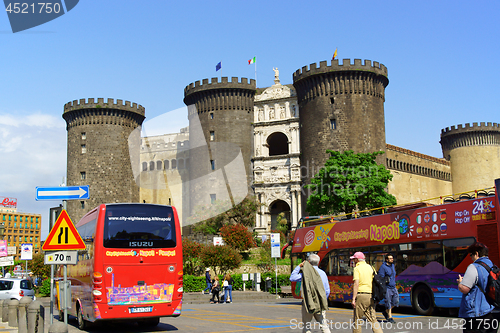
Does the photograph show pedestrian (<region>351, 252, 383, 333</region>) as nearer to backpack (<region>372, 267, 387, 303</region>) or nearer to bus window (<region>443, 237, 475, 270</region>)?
backpack (<region>372, 267, 387, 303</region>)

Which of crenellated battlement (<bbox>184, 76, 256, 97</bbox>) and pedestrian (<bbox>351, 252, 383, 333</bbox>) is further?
crenellated battlement (<bbox>184, 76, 256, 97</bbox>)

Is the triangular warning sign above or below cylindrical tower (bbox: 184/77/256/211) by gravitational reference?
below

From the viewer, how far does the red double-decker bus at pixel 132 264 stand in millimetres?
12125

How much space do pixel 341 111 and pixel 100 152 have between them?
26.3 meters

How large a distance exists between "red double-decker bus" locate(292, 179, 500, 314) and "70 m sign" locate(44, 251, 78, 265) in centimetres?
997

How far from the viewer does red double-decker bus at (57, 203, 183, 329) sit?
12.1 meters

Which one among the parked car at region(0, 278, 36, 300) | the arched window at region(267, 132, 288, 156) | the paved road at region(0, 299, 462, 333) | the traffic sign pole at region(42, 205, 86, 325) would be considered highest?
the arched window at region(267, 132, 288, 156)

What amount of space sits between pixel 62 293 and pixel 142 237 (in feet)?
6.90

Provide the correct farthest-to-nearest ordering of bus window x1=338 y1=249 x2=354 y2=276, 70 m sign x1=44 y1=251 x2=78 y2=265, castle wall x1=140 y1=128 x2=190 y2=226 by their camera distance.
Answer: castle wall x1=140 y1=128 x2=190 y2=226
bus window x1=338 y1=249 x2=354 y2=276
70 m sign x1=44 y1=251 x2=78 y2=265

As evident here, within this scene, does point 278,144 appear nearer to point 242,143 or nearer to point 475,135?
point 242,143

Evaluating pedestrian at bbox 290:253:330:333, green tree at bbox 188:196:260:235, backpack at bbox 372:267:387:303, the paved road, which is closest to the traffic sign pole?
the paved road

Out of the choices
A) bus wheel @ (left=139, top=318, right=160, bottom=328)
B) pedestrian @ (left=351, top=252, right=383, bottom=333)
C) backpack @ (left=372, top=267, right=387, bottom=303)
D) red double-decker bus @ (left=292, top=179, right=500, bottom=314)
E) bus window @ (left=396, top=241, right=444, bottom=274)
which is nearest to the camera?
pedestrian @ (left=351, top=252, right=383, bottom=333)

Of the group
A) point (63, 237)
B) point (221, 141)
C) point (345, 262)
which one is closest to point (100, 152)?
point (221, 141)

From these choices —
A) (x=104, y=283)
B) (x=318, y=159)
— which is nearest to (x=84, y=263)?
(x=104, y=283)
